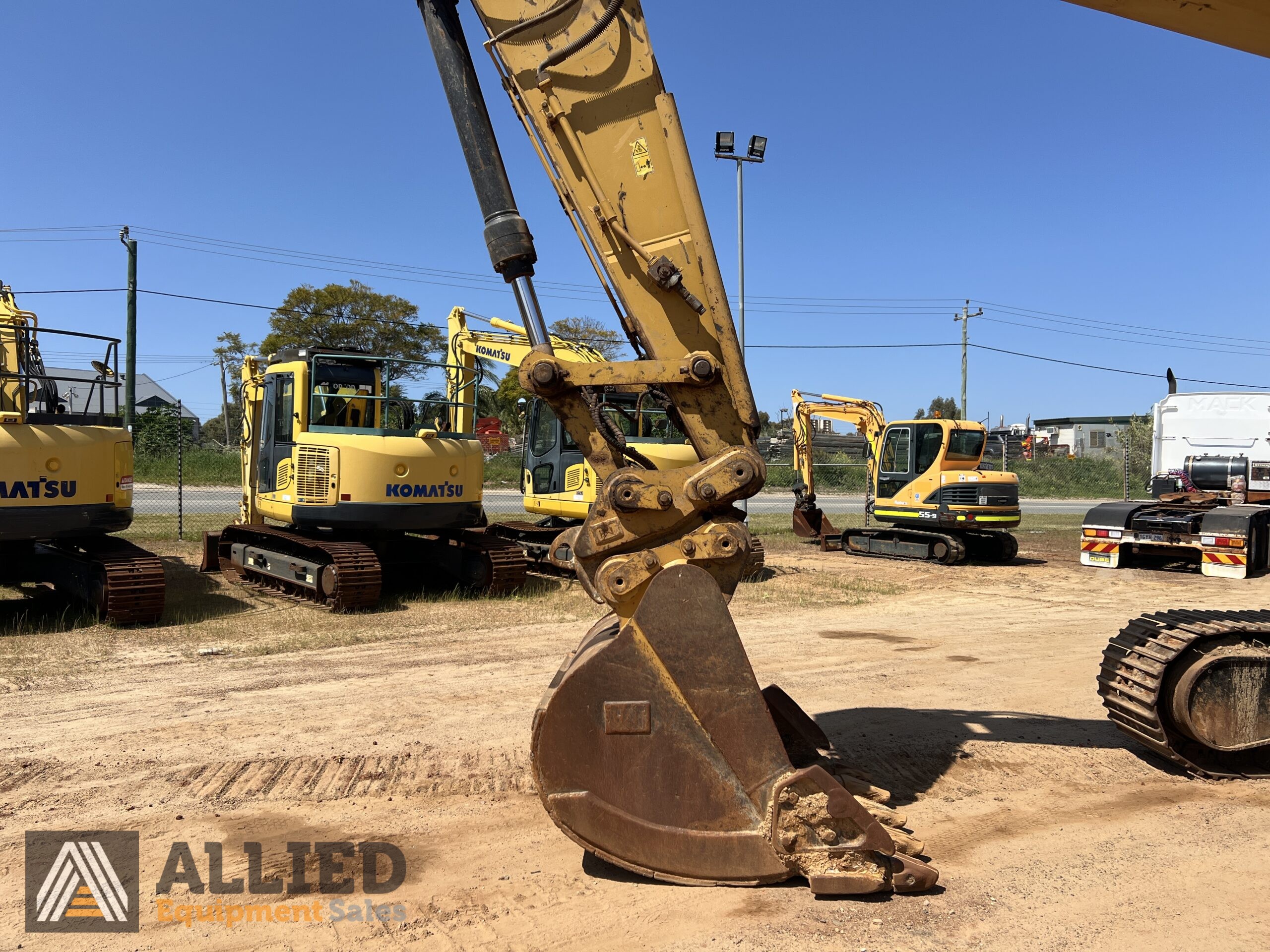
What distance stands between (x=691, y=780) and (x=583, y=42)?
3.05 meters

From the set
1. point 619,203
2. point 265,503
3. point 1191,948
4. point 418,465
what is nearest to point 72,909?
point 619,203

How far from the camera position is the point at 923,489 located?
51.9 feet

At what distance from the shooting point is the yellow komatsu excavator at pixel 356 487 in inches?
373

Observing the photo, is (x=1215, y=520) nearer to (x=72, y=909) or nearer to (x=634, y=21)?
(x=634, y=21)

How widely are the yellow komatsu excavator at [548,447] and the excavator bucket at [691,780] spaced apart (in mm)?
7295

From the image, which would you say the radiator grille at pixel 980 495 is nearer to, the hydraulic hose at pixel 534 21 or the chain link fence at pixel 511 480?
the chain link fence at pixel 511 480

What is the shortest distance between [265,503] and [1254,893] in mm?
9942

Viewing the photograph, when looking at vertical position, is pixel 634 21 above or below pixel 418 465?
above

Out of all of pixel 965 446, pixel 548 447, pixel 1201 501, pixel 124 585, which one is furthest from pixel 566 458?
pixel 1201 501

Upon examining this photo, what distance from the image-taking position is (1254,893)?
3496 mm

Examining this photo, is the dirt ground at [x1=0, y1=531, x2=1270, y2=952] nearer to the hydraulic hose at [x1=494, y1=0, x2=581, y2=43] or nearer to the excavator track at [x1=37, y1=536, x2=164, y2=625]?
the excavator track at [x1=37, y1=536, x2=164, y2=625]

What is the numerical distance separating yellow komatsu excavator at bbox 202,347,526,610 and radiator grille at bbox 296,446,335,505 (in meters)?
0.01

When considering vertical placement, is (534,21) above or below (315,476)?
above

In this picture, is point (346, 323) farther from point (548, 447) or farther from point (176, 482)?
point (548, 447)
